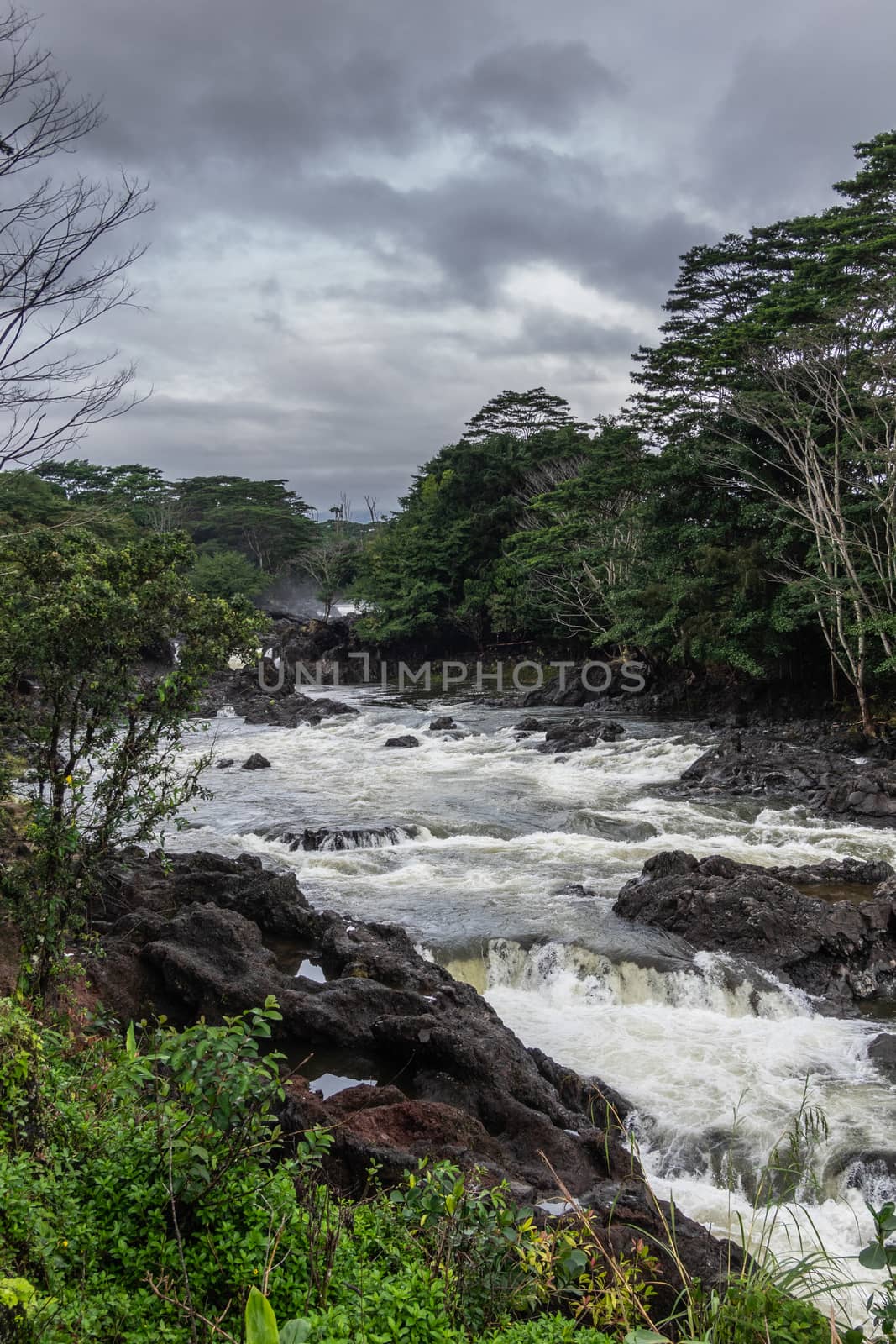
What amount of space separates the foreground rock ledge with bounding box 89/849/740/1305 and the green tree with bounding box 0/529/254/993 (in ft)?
3.09

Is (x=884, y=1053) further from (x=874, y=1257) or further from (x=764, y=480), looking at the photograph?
(x=764, y=480)

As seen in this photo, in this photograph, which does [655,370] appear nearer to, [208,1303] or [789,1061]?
[789,1061]

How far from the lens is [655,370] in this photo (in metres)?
27.6

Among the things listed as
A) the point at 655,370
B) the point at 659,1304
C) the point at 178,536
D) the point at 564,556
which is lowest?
the point at 659,1304

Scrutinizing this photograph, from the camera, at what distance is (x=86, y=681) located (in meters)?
6.17

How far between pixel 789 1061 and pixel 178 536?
6.96 m

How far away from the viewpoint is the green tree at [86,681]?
5.92 metres

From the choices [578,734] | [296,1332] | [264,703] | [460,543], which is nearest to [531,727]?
[578,734]

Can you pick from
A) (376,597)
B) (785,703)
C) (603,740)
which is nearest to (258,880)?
(603,740)

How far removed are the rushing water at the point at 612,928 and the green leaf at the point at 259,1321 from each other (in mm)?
2007

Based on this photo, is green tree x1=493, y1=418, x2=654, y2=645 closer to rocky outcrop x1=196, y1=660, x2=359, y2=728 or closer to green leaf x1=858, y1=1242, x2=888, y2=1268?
rocky outcrop x1=196, y1=660, x2=359, y2=728

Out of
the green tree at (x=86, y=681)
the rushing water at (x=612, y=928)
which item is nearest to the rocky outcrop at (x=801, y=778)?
the rushing water at (x=612, y=928)

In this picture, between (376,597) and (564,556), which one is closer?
(564,556)

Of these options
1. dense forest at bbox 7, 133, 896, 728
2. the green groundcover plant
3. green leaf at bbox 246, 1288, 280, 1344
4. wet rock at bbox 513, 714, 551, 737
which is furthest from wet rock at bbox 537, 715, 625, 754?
green leaf at bbox 246, 1288, 280, 1344
